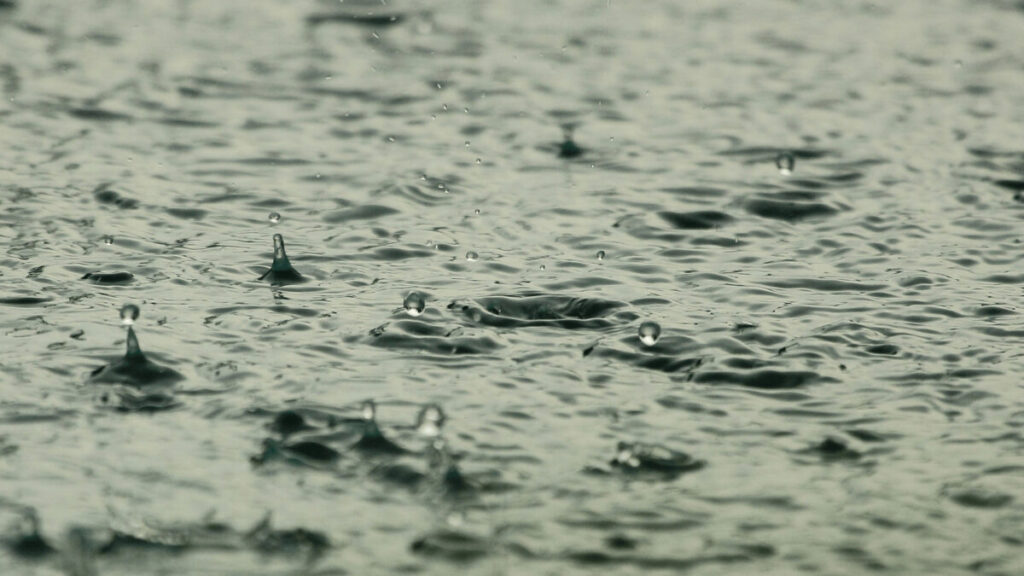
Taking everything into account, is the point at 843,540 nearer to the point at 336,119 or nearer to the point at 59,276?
the point at 59,276

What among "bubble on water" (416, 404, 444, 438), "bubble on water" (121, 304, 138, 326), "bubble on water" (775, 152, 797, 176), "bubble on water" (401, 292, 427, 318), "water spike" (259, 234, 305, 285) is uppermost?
"bubble on water" (775, 152, 797, 176)

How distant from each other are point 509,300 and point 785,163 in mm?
2962

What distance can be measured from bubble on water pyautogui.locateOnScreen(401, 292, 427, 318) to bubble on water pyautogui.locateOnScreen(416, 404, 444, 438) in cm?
106

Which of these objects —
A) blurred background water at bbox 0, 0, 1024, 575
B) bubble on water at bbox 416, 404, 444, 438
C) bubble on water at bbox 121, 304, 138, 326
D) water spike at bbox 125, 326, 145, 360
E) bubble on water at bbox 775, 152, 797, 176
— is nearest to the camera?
blurred background water at bbox 0, 0, 1024, 575

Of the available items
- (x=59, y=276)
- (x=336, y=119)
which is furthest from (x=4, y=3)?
(x=59, y=276)

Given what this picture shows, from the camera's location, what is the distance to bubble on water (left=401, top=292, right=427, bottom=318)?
22.6 feet

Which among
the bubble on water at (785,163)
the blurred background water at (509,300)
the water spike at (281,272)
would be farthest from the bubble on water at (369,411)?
the bubble on water at (785,163)

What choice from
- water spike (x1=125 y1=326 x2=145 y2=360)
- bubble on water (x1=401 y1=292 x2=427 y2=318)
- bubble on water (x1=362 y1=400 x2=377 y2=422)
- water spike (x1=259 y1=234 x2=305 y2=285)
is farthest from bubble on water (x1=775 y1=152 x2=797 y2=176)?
water spike (x1=125 y1=326 x2=145 y2=360)

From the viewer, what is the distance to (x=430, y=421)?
572cm

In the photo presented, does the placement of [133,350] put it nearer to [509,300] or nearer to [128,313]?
[128,313]

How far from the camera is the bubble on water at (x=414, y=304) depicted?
6.88m

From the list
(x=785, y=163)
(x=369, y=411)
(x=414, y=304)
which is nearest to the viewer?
(x=369, y=411)

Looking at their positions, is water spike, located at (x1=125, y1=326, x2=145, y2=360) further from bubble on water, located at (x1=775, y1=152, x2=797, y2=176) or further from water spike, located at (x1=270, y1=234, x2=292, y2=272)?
bubble on water, located at (x1=775, y1=152, x2=797, y2=176)

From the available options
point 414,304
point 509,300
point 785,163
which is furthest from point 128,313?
point 785,163
